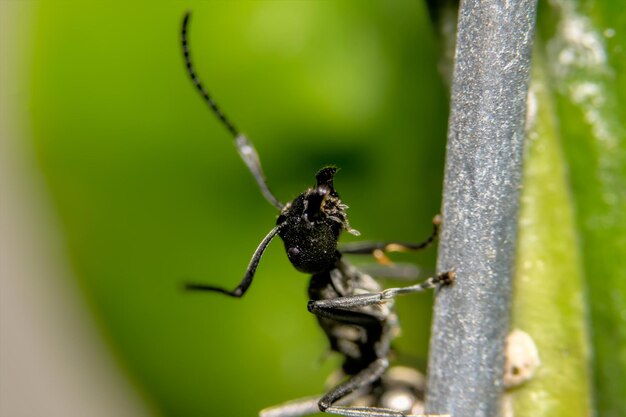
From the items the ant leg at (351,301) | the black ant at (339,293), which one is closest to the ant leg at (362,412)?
the black ant at (339,293)

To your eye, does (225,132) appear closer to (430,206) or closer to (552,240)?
(430,206)

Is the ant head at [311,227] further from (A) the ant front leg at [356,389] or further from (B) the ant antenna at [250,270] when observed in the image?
(A) the ant front leg at [356,389]

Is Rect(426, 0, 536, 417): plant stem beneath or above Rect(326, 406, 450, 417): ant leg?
above

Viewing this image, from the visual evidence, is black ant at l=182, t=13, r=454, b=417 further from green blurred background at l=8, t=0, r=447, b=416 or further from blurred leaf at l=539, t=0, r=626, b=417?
blurred leaf at l=539, t=0, r=626, b=417

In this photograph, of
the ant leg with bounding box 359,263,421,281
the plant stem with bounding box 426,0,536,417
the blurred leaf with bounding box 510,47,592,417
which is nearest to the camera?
the plant stem with bounding box 426,0,536,417

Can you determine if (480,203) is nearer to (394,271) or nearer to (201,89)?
(201,89)

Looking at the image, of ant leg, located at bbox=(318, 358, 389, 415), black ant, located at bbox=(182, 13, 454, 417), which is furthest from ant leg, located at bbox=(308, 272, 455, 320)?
ant leg, located at bbox=(318, 358, 389, 415)

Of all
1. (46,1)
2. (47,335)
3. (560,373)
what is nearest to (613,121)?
(560,373)
